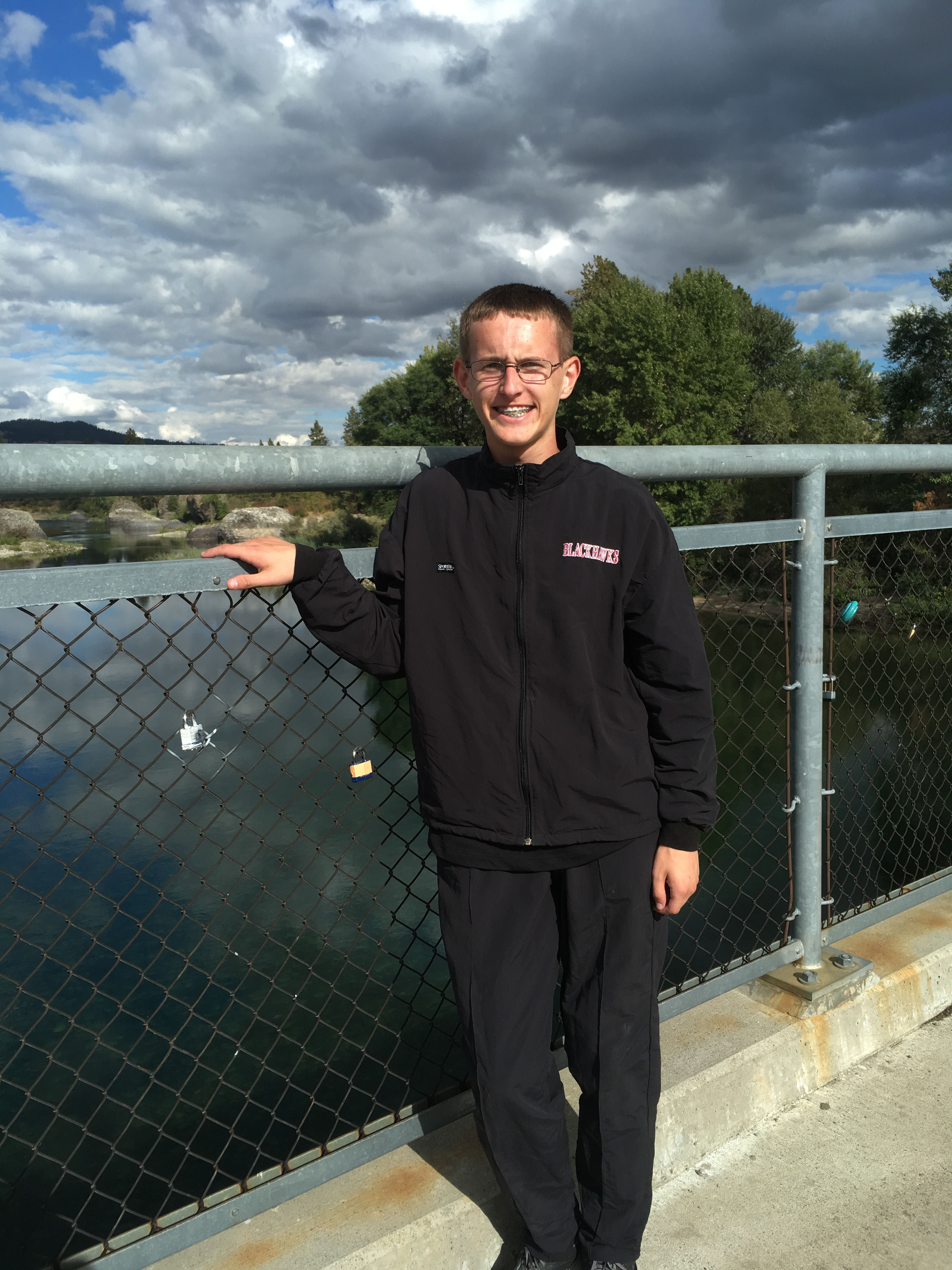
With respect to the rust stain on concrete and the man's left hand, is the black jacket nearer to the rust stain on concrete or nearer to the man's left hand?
the man's left hand

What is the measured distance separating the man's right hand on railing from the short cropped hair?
52 cm

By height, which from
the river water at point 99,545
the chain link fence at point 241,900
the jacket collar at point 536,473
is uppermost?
the jacket collar at point 536,473

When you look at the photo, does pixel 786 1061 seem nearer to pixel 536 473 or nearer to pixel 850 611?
pixel 850 611

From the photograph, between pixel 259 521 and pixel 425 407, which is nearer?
pixel 259 521

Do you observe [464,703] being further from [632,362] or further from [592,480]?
[632,362]

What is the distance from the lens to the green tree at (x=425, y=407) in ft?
176

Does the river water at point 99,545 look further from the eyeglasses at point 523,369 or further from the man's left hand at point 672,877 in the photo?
the man's left hand at point 672,877

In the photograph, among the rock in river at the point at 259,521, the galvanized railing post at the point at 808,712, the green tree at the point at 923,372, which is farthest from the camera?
the green tree at the point at 923,372

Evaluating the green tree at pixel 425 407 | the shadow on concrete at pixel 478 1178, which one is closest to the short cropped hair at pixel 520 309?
the shadow on concrete at pixel 478 1178

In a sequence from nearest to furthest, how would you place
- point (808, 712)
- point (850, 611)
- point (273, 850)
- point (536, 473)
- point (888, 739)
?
point (536, 473), point (808, 712), point (850, 611), point (273, 850), point (888, 739)

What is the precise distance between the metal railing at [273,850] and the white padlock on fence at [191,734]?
0.08 m

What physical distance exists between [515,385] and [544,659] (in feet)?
1.66

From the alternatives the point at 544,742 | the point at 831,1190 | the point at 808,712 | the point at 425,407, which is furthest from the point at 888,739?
the point at 425,407

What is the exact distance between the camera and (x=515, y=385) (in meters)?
1.75
